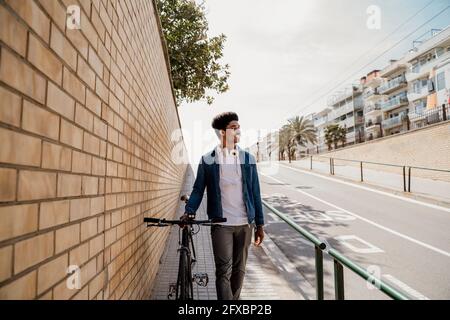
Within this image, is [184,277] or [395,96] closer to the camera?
[184,277]

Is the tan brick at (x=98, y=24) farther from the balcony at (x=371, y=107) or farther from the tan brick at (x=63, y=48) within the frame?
the balcony at (x=371, y=107)

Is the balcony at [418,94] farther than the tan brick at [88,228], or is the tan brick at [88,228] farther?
the balcony at [418,94]

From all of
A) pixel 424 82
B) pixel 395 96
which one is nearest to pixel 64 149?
pixel 424 82

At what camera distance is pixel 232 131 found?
127 inches

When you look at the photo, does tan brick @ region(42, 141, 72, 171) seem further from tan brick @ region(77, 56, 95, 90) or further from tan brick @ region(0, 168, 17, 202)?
tan brick @ region(77, 56, 95, 90)

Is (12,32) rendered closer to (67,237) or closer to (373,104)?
(67,237)

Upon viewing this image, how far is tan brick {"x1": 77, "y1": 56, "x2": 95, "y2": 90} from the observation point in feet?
4.70

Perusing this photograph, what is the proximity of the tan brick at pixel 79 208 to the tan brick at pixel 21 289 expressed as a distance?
357 millimetres

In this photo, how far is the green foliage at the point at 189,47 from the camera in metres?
14.4

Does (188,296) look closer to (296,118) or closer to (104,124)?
(104,124)

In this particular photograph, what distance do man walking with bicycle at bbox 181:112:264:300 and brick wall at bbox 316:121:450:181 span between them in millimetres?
17443

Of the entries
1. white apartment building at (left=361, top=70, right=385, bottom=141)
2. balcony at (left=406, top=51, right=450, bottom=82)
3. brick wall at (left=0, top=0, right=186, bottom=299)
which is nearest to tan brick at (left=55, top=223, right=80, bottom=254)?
brick wall at (left=0, top=0, right=186, bottom=299)

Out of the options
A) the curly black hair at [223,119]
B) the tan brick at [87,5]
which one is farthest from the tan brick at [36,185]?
the curly black hair at [223,119]

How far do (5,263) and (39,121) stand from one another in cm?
47
